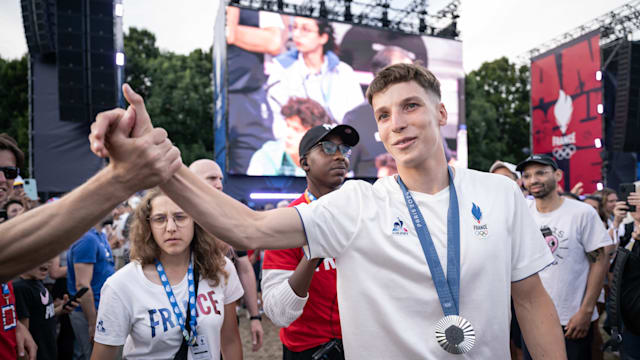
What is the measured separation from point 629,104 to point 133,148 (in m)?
21.4

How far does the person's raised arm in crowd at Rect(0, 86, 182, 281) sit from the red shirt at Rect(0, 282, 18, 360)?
6.49 ft

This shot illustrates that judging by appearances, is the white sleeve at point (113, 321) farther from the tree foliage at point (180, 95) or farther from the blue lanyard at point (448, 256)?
the tree foliage at point (180, 95)

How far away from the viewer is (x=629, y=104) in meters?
17.1

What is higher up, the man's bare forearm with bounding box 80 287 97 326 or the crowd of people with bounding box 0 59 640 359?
the crowd of people with bounding box 0 59 640 359

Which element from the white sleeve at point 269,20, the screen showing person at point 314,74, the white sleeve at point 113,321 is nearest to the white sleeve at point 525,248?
the white sleeve at point 113,321

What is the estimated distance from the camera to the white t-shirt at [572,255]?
3.95 m

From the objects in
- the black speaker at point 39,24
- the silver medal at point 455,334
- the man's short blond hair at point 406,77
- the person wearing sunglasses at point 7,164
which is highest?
the black speaker at point 39,24

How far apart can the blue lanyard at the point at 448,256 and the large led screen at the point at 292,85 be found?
15.1 meters

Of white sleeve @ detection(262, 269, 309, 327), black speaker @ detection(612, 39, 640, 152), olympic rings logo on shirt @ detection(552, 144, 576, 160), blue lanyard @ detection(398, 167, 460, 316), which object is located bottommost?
white sleeve @ detection(262, 269, 309, 327)

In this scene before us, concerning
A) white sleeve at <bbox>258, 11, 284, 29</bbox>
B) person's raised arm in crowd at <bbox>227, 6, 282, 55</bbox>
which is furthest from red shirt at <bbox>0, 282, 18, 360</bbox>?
white sleeve at <bbox>258, 11, 284, 29</bbox>

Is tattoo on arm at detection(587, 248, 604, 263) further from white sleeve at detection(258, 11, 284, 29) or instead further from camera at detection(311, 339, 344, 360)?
white sleeve at detection(258, 11, 284, 29)

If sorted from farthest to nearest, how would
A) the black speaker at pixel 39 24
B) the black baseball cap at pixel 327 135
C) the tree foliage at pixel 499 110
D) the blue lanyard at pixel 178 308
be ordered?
1. the tree foliage at pixel 499 110
2. the black speaker at pixel 39 24
3. the black baseball cap at pixel 327 135
4. the blue lanyard at pixel 178 308

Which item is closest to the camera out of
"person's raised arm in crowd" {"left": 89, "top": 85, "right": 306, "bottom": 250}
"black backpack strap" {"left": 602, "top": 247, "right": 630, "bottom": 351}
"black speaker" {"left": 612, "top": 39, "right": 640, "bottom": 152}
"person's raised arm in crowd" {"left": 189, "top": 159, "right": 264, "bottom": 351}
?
"person's raised arm in crowd" {"left": 89, "top": 85, "right": 306, "bottom": 250}

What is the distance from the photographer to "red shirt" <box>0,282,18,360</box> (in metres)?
2.66
